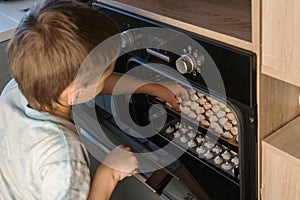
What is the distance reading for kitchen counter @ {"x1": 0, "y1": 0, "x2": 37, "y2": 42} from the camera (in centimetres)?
143

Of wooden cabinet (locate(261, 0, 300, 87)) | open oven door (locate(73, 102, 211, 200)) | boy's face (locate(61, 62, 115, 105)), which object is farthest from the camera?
open oven door (locate(73, 102, 211, 200))

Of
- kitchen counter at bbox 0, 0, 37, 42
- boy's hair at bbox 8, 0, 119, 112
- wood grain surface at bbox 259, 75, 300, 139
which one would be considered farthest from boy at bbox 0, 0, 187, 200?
kitchen counter at bbox 0, 0, 37, 42

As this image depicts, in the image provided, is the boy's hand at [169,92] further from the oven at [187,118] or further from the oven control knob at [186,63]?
the oven control knob at [186,63]

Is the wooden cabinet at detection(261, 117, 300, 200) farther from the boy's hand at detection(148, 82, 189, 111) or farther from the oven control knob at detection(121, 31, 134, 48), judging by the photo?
the oven control knob at detection(121, 31, 134, 48)

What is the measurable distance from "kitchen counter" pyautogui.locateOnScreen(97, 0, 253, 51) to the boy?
0.10 metres

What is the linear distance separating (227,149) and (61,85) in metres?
0.37

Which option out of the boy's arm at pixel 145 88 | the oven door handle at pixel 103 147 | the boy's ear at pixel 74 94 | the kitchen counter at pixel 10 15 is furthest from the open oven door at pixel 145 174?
the kitchen counter at pixel 10 15

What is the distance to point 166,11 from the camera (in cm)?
85

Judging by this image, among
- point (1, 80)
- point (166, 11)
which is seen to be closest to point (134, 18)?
point (166, 11)

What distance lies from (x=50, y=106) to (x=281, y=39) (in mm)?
470

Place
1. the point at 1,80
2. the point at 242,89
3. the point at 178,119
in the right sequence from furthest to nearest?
the point at 1,80 → the point at 178,119 → the point at 242,89

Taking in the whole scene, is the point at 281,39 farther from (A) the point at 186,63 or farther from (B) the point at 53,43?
(B) the point at 53,43

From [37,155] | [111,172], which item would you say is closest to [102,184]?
[111,172]

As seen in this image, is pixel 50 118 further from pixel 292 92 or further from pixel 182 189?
pixel 292 92
